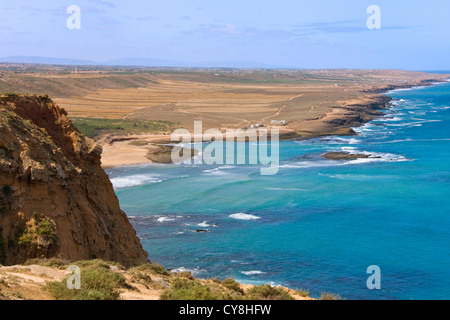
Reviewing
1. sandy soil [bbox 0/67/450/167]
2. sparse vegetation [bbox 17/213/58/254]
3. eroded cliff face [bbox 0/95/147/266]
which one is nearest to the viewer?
sparse vegetation [bbox 17/213/58/254]

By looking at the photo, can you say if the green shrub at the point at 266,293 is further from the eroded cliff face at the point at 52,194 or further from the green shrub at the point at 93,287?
the eroded cliff face at the point at 52,194

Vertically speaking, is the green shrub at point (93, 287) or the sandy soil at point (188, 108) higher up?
the sandy soil at point (188, 108)

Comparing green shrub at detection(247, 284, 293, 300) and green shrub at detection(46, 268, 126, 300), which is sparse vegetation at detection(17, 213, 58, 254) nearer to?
green shrub at detection(46, 268, 126, 300)

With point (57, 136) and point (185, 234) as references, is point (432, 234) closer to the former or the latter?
point (185, 234)

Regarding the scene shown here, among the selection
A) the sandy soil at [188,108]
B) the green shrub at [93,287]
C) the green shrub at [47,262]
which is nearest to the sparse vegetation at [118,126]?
the sandy soil at [188,108]

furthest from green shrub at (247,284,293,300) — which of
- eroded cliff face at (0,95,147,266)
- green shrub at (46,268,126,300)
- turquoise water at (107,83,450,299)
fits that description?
turquoise water at (107,83,450,299)

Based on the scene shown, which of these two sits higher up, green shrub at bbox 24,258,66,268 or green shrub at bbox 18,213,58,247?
green shrub at bbox 18,213,58,247

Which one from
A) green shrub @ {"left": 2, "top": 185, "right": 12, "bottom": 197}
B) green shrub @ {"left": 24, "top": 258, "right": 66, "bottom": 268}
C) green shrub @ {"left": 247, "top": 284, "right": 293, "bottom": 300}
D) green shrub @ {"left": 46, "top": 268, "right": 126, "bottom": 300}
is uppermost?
green shrub @ {"left": 2, "top": 185, "right": 12, "bottom": 197}
